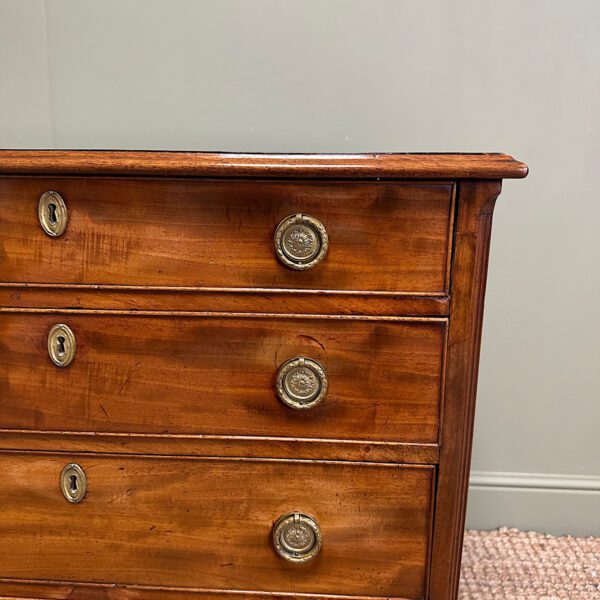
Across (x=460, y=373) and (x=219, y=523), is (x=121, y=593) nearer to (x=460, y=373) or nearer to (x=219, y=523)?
(x=219, y=523)

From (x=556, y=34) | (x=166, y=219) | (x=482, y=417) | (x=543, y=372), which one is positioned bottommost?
(x=482, y=417)

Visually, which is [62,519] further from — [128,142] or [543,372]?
[543,372]

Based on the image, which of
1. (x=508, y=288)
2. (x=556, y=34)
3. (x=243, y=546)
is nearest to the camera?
(x=243, y=546)

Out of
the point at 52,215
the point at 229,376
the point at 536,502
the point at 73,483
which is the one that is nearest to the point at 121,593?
the point at 73,483

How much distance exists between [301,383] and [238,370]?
0.30ft

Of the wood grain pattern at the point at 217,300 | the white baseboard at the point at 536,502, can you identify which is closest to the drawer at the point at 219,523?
the wood grain pattern at the point at 217,300

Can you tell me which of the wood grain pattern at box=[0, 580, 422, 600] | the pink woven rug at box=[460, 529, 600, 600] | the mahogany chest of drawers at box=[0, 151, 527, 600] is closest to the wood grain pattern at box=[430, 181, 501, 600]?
the mahogany chest of drawers at box=[0, 151, 527, 600]

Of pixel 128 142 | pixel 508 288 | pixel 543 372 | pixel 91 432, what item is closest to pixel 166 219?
pixel 91 432

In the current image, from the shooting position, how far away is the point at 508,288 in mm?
1375

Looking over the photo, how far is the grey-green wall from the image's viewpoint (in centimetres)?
127

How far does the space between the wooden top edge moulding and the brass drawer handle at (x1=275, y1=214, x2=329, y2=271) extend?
6 cm

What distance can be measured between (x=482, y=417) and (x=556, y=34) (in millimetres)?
834

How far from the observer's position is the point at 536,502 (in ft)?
4.76

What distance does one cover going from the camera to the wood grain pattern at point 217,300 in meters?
0.85
